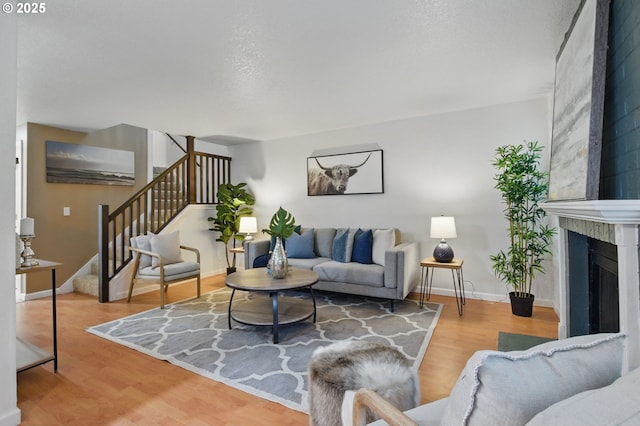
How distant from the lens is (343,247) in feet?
13.4

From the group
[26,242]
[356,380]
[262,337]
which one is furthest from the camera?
[262,337]

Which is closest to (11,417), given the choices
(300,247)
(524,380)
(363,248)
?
(524,380)

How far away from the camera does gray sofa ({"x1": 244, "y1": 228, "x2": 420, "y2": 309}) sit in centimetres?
345

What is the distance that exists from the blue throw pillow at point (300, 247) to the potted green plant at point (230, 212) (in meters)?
1.25

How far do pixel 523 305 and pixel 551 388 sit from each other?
3.13 metres

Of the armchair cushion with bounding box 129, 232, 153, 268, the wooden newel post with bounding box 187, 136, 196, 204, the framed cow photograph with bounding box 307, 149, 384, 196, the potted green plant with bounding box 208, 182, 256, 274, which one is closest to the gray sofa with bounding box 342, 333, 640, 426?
the framed cow photograph with bounding box 307, 149, 384, 196

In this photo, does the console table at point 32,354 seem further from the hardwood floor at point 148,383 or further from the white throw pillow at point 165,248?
the white throw pillow at point 165,248

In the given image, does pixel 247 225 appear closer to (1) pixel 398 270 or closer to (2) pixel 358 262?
(2) pixel 358 262

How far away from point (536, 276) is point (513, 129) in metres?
1.70

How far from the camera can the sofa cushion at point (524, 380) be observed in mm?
635

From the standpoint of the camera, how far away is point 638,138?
134cm

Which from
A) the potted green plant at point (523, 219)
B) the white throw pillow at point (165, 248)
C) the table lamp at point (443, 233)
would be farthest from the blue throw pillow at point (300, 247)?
the potted green plant at point (523, 219)

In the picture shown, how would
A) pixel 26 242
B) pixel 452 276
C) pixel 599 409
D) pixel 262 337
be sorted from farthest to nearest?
pixel 452 276, pixel 262 337, pixel 26 242, pixel 599 409

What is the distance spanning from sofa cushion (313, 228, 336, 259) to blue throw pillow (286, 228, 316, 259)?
0.33 feet
